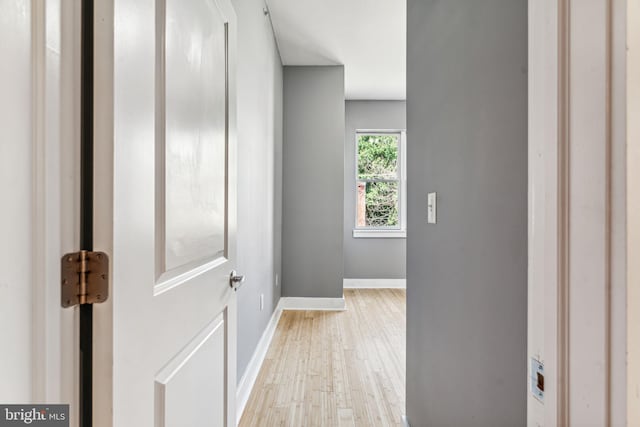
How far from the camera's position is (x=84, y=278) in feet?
1.96

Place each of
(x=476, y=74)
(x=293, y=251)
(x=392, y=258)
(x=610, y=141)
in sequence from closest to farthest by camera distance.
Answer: (x=610, y=141)
(x=476, y=74)
(x=293, y=251)
(x=392, y=258)

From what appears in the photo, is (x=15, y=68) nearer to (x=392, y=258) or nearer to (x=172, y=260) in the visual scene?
(x=172, y=260)

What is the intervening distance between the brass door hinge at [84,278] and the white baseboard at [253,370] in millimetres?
1574

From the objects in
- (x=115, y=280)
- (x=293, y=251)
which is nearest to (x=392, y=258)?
(x=293, y=251)

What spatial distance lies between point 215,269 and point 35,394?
0.66 metres

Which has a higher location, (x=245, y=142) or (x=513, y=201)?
(x=245, y=142)

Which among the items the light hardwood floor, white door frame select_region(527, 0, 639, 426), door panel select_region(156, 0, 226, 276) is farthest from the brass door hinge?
the light hardwood floor

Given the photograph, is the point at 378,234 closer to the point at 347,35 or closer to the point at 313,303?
the point at 313,303

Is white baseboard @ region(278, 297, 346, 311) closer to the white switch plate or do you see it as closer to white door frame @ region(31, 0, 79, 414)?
the white switch plate

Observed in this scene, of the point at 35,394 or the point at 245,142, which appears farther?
the point at 245,142

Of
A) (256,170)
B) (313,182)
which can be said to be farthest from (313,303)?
(256,170)

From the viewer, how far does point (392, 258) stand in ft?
17.4

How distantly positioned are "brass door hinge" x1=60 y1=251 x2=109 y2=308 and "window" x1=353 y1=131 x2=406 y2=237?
4821 mm

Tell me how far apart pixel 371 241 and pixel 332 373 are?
3064mm
